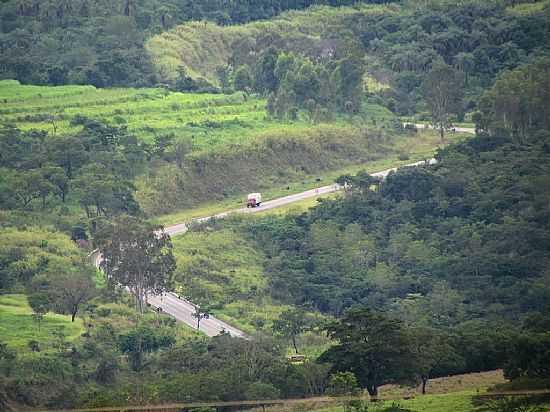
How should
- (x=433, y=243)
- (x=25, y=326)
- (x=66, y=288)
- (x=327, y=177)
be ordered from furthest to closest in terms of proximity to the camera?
(x=327, y=177)
(x=433, y=243)
(x=66, y=288)
(x=25, y=326)

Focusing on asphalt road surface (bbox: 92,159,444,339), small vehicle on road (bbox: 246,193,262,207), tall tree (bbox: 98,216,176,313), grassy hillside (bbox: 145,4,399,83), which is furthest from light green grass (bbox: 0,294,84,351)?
grassy hillside (bbox: 145,4,399,83)

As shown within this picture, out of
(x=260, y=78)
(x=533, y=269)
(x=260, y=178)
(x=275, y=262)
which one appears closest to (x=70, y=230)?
(x=275, y=262)

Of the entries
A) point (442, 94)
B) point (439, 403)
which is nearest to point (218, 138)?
point (442, 94)

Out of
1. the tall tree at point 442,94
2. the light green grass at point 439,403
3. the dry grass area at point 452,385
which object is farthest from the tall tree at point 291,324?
the tall tree at point 442,94

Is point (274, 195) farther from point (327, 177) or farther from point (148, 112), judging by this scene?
point (148, 112)

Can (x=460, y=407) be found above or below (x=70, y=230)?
above

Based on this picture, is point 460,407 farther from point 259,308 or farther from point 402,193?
point 402,193

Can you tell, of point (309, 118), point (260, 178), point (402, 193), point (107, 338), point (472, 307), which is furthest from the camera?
point (309, 118)

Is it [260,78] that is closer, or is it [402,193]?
[402,193]
